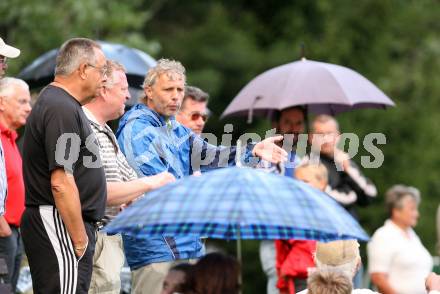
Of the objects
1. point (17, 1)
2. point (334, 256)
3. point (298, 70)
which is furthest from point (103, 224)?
point (17, 1)

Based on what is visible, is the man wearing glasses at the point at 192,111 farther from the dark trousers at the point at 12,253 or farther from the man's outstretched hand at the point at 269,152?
the man's outstretched hand at the point at 269,152

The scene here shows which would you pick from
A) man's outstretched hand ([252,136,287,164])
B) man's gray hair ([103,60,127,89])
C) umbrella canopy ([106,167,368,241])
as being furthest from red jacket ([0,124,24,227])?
umbrella canopy ([106,167,368,241])

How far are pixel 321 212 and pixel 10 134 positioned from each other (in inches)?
153

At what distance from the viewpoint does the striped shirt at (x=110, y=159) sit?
7.19m

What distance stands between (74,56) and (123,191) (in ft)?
2.75

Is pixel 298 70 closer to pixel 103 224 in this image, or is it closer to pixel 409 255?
pixel 409 255

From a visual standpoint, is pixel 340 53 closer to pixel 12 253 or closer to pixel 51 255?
pixel 12 253

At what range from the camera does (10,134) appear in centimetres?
888

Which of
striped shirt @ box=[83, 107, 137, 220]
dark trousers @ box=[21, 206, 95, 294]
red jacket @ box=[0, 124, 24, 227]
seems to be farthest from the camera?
red jacket @ box=[0, 124, 24, 227]

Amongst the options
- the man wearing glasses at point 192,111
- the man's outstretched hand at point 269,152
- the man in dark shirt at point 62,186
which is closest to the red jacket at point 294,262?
the man wearing glasses at point 192,111

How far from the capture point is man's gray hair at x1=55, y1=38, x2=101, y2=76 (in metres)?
6.81

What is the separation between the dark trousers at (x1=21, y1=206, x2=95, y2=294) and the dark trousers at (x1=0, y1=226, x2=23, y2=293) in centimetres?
148

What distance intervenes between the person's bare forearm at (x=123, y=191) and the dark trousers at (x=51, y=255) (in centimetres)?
46

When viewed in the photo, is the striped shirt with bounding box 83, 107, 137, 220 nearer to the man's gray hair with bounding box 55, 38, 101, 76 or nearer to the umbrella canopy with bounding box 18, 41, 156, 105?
the man's gray hair with bounding box 55, 38, 101, 76
